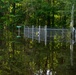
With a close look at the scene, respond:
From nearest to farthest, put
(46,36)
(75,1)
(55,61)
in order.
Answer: (55,61), (75,1), (46,36)

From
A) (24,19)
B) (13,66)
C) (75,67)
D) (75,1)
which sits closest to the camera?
(75,67)

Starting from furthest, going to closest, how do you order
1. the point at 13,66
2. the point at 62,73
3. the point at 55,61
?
1. the point at 55,61
2. the point at 13,66
3. the point at 62,73

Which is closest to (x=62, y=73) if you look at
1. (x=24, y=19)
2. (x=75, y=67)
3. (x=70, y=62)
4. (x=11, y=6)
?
(x=75, y=67)

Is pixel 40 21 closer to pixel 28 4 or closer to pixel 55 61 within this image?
pixel 28 4

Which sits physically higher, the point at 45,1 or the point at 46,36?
the point at 45,1

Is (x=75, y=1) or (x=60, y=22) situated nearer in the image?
(x=75, y=1)

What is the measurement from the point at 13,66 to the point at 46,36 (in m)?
7.99

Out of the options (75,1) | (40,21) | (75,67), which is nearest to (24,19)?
(40,21)

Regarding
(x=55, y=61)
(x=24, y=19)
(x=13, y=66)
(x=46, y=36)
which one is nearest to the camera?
(x=13, y=66)

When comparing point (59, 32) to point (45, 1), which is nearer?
point (59, 32)

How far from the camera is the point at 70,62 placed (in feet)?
33.6

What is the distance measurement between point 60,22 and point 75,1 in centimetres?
1372

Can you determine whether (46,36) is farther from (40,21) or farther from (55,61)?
(40,21)

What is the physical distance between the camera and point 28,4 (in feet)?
83.6
